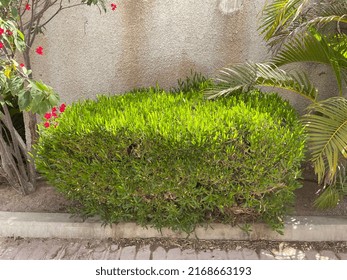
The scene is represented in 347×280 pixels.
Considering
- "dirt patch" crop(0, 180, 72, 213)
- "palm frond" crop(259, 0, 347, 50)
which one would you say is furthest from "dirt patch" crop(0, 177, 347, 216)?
"palm frond" crop(259, 0, 347, 50)

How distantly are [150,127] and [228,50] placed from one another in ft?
4.82

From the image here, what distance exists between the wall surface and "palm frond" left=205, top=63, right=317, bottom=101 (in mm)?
570

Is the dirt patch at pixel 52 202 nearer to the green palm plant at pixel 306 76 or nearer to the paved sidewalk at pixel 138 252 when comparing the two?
the green palm plant at pixel 306 76

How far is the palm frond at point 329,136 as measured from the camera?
3.04 meters

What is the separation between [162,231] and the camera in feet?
11.2

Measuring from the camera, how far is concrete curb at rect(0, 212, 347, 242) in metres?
3.38

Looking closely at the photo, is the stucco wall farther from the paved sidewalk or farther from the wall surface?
the paved sidewalk

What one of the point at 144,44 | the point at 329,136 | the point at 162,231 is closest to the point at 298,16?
the point at 329,136

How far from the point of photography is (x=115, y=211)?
3330 millimetres

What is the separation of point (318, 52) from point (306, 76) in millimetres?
252

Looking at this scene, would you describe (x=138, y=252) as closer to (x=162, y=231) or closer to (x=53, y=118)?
(x=162, y=231)

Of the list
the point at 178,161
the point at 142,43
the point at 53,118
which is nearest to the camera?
the point at 178,161

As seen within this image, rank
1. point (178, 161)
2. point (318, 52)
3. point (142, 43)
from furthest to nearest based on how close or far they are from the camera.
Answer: point (142, 43) → point (318, 52) → point (178, 161)
